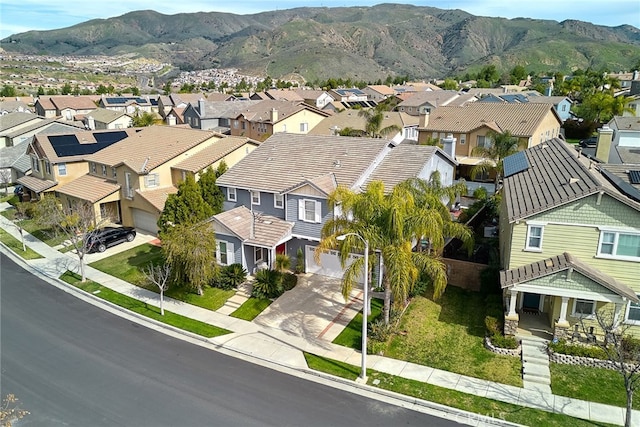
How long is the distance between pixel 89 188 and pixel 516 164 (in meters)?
33.5

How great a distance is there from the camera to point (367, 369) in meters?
20.2

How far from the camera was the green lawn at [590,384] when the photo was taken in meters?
18.2

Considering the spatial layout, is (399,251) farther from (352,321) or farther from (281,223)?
(281,223)

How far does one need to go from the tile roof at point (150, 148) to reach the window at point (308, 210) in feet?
50.8

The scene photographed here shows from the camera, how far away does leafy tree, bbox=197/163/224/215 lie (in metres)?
A: 31.8

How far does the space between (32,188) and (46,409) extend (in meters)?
31.0

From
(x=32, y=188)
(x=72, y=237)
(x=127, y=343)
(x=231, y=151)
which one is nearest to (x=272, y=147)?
(x=231, y=151)

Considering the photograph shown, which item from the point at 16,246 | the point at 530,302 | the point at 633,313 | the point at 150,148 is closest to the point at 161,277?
the point at 16,246

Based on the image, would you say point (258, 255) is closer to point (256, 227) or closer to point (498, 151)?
point (256, 227)

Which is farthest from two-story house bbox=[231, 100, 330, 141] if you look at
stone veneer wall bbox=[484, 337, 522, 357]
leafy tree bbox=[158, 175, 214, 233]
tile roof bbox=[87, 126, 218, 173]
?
stone veneer wall bbox=[484, 337, 522, 357]

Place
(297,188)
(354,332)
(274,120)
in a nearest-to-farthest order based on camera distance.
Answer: (354,332) → (297,188) → (274,120)

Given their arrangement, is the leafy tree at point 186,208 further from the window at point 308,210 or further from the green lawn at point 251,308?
the green lawn at point 251,308

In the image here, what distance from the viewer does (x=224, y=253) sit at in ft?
96.2

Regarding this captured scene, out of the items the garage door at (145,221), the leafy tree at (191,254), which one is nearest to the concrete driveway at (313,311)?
the leafy tree at (191,254)
